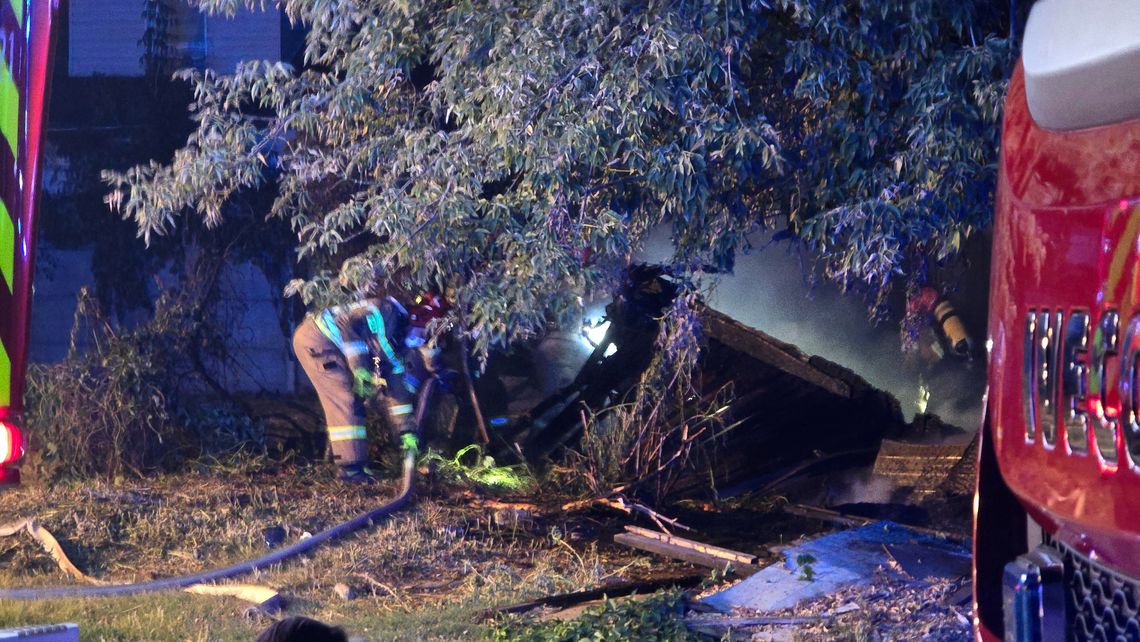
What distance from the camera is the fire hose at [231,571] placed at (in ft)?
15.9

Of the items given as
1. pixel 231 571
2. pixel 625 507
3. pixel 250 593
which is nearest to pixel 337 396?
pixel 625 507

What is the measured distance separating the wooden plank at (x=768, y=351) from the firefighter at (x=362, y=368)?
2.10 meters

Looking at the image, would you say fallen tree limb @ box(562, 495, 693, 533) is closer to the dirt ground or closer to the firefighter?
the dirt ground

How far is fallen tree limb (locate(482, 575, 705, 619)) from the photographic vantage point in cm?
483

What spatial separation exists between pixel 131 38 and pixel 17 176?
7163 millimetres

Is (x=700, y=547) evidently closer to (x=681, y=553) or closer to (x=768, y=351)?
(x=681, y=553)

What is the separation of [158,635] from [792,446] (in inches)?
197

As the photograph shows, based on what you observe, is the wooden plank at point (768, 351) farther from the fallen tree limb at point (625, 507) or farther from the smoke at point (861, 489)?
the fallen tree limb at point (625, 507)

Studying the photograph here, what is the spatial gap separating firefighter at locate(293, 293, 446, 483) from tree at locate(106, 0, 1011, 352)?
1901 mm

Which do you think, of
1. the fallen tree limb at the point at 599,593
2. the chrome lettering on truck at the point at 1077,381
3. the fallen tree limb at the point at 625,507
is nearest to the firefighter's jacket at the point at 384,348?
the fallen tree limb at the point at 625,507

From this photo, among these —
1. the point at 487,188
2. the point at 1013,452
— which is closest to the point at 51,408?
the point at 487,188

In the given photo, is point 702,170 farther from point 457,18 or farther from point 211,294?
point 211,294

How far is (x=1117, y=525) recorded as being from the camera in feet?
4.86

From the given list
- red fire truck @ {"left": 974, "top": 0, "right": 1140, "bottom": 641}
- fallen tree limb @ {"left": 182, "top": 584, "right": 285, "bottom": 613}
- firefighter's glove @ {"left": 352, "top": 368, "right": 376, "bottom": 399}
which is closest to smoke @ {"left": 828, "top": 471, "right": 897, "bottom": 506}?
firefighter's glove @ {"left": 352, "top": 368, "right": 376, "bottom": 399}
